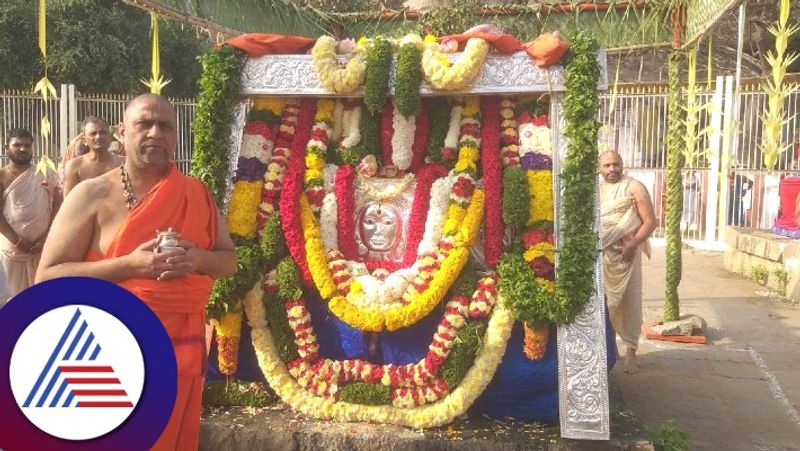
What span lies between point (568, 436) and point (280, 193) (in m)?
2.49

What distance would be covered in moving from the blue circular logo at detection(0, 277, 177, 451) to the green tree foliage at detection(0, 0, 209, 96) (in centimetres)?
1671

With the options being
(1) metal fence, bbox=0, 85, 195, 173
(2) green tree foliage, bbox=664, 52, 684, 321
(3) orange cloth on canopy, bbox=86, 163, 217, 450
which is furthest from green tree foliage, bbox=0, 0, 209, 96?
(3) orange cloth on canopy, bbox=86, 163, 217, 450

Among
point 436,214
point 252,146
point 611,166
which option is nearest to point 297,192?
point 252,146

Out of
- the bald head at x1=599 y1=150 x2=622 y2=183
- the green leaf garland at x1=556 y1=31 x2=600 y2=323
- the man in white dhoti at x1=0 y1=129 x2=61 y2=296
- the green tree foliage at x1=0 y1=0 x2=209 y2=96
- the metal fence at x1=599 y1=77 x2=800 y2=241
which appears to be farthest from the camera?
the green tree foliage at x1=0 y1=0 x2=209 y2=96

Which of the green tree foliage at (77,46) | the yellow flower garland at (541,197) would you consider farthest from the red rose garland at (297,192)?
the green tree foliage at (77,46)

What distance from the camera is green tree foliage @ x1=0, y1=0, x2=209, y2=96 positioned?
685 inches

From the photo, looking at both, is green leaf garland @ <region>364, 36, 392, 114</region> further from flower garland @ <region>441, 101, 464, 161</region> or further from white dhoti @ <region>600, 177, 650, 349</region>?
white dhoti @ <region>600, 177, 650, 349</region>

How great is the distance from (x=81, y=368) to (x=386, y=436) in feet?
8.07

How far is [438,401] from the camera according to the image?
13.8 ft

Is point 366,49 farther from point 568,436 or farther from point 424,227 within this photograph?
point 568,436

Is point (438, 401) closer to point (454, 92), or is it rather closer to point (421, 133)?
point (421, 133)

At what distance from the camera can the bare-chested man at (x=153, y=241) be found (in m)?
2.62

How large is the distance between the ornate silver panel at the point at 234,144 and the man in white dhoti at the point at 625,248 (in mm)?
3309

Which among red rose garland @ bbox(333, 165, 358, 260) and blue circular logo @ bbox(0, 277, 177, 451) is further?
red rose garland @ bbox(333, 165, 358, 260)
